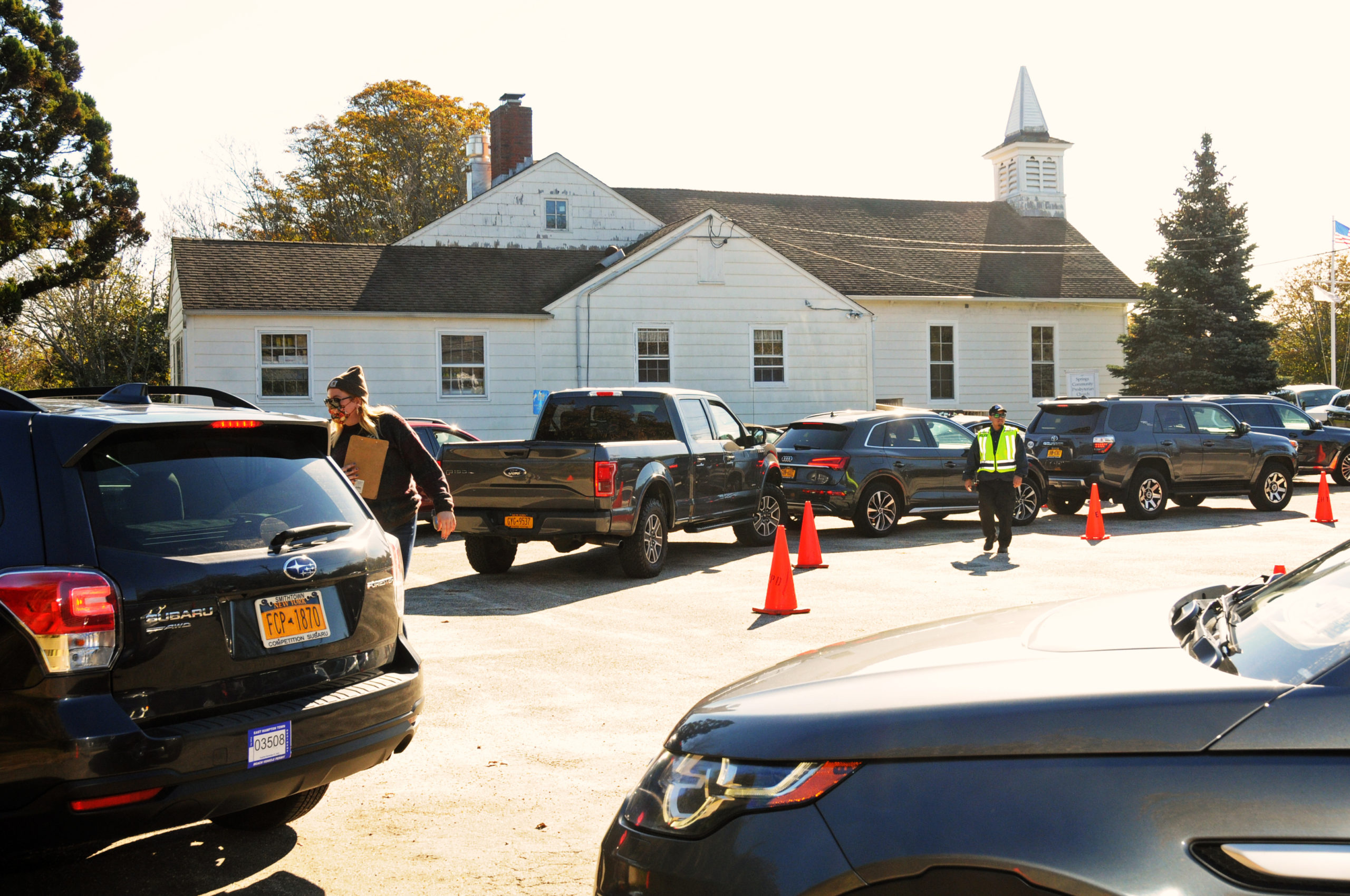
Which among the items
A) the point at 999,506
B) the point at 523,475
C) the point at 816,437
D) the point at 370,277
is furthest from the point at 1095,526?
the point at 370,277

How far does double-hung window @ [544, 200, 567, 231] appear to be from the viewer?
28.6 meters

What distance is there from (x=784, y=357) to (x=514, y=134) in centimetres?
992

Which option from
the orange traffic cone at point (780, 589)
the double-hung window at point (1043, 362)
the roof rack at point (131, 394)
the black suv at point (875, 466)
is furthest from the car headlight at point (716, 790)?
the double-hung window at point (1043, 362)

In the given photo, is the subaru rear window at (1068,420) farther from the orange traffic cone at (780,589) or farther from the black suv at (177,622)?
the black suv at (177,622)

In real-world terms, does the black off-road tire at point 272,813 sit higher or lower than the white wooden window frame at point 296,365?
lower

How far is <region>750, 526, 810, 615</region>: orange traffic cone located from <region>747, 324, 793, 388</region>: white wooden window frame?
679 inches

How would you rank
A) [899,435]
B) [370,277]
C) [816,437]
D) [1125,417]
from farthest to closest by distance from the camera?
1. [370,277]
2. [1125,417]
3. [899,435]
4. [816,437]

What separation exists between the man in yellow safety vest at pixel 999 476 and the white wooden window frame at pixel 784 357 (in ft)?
43.1

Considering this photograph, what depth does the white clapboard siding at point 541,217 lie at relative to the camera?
28.0 m

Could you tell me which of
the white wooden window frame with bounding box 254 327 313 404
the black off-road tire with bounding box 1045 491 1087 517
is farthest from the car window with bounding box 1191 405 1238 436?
the white wooden window frame with bounding box 254 327 313 404

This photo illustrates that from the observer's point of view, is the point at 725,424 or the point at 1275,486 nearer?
the point at 725,424

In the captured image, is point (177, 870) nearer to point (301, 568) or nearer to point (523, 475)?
point (301, 568)

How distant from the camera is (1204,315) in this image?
33.0 metres

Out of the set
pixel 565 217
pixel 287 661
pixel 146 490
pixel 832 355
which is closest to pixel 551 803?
pixel 287 661
